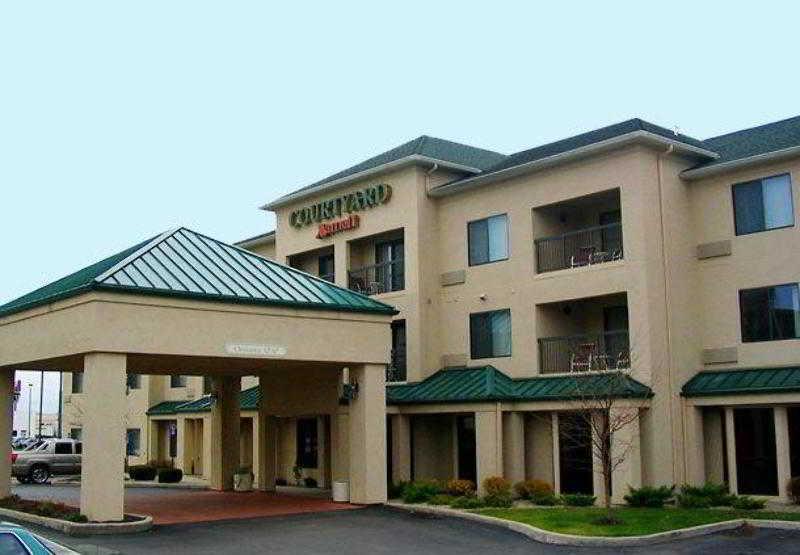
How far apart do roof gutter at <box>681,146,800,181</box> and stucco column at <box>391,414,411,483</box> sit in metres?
11.8

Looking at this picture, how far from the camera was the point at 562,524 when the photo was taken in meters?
21.7

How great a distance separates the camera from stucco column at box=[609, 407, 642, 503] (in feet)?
86.1

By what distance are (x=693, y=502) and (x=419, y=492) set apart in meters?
7.44

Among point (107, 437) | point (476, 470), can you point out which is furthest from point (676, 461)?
point (107, 437)

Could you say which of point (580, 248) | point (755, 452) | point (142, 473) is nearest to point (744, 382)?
point (755, 452)

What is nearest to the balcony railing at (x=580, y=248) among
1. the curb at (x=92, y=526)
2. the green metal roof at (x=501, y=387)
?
the green metal roof at (x=501, y=387)

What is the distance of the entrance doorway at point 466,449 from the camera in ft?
103

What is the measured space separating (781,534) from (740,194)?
10864mm

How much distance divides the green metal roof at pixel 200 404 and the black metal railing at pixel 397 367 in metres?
4.64

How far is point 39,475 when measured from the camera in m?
40.8

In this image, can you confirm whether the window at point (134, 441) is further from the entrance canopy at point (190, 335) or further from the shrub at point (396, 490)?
the shrub at point (396, 490)

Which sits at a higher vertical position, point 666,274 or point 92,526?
point 666,274

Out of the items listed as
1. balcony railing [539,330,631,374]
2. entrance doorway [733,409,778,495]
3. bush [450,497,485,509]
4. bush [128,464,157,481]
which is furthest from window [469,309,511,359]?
bush [128,464,157,481]

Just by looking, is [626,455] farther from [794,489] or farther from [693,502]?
[794,489]
